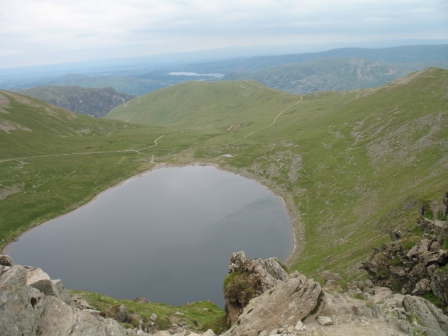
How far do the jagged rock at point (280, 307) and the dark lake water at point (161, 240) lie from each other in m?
34.6

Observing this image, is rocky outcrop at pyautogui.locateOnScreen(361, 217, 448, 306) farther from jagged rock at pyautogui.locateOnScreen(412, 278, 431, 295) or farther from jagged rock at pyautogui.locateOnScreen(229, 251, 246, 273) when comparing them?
jagged rock at pyautogui.locateOnScreen(229, 251, 246, 273)

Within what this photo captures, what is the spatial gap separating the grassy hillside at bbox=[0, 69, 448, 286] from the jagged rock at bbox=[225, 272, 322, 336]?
91.3ft

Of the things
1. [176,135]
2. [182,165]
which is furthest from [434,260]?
[176,135]

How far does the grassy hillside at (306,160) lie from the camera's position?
68750 millimetres

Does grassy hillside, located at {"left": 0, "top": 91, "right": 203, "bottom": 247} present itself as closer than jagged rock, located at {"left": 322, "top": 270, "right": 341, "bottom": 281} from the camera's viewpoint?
No

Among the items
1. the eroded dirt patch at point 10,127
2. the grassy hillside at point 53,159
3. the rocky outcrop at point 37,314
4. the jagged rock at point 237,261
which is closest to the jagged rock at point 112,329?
the rocky outcrop at point 37,314

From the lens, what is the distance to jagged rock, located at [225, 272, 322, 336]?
22297 millimetres

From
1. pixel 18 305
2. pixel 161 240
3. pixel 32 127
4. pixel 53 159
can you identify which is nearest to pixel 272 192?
pixel 161 240

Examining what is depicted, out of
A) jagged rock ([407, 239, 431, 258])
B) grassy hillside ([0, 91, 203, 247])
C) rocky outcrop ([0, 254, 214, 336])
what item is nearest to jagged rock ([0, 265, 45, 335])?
rocky outcrop ([0, 254, 214, 336])

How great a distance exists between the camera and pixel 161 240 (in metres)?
77.6

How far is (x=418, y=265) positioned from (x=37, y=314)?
34.3 metres

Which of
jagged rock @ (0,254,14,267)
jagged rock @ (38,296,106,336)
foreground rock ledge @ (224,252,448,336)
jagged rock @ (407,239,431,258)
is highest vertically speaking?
jagged rock @ (0,254,14,267)

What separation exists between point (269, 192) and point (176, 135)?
336 ft

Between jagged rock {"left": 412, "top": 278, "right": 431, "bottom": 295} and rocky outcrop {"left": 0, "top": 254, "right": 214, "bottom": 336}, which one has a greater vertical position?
rocky outcrop {"left": 0, "top": 254, "right": 214, "bottom": 336}
